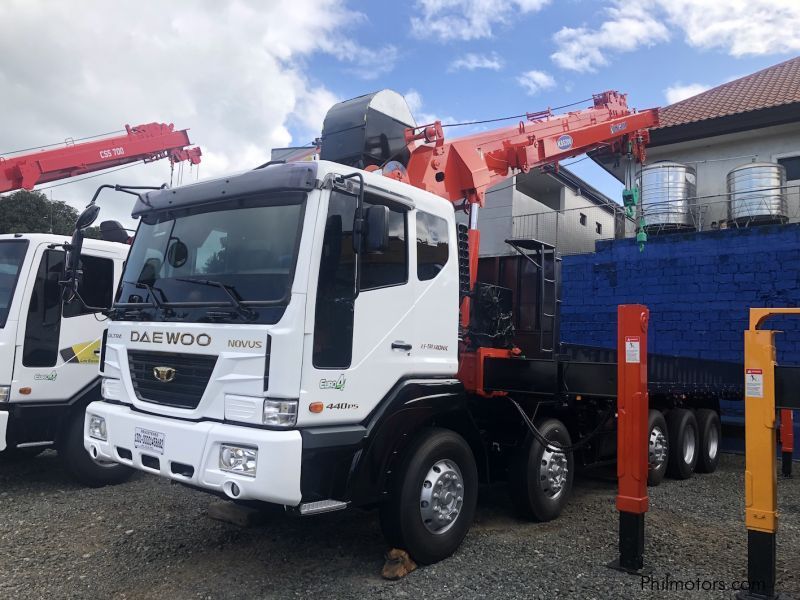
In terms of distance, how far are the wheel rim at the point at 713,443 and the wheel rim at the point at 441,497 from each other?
544 centimetres

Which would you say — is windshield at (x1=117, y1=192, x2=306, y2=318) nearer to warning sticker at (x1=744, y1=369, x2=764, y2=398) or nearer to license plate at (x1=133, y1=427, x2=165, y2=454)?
license plate at (x1=133, y1=427, x2=165, y2=454)

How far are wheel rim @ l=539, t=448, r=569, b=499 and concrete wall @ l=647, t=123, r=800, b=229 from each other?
9.27 m

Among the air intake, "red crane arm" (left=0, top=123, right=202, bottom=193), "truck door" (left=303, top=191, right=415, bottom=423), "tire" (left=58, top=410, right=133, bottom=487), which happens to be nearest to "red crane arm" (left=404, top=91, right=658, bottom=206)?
the air intake

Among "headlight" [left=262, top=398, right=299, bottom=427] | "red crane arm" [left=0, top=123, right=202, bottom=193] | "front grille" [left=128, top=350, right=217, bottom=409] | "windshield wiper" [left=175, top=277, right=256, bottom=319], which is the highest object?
"red crane arm" [left=0, top=123, right=202, bottom=193]

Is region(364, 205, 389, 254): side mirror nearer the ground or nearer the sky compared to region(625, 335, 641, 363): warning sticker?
nearer the sky

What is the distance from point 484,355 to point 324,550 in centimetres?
199

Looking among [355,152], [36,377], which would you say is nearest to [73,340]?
[36,377]

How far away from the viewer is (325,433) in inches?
142

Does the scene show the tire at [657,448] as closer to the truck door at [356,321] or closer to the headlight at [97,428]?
the truck door at [356,321]

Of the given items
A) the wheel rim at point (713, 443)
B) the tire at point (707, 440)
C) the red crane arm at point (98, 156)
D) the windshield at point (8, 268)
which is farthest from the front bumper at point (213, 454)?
A: the red crane arm at point (98, 156)

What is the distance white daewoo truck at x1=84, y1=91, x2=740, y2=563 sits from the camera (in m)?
3.55

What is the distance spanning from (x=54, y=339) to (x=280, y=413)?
3877mm

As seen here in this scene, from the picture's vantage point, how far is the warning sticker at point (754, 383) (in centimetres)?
380

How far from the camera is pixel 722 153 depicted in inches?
562
